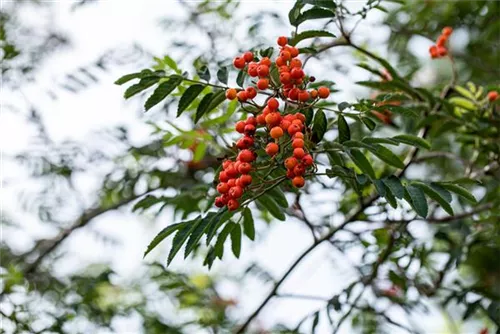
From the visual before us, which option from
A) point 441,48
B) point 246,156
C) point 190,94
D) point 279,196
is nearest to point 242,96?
point 246,156

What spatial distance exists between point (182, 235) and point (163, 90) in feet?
0.99

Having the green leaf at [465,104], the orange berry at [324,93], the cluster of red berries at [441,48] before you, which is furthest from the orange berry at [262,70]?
the cluster of red berries at [441,48]

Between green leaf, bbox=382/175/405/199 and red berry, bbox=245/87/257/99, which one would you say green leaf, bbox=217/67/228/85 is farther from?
green leaf, bbox=382/175/405/199

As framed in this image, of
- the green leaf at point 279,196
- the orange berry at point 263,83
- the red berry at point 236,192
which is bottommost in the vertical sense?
the red berry at point 236,192

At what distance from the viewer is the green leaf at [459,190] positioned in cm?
135

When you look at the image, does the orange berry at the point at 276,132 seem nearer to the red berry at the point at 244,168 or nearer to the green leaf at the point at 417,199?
the red berry at the point at 244,168

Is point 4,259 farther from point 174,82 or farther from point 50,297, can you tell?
point 174,82

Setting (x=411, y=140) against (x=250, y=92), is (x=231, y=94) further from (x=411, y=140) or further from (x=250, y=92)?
(x=411, y=140)

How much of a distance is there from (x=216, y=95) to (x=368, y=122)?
12.0 inches

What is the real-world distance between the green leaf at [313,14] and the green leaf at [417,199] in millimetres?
418

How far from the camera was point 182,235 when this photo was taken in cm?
135

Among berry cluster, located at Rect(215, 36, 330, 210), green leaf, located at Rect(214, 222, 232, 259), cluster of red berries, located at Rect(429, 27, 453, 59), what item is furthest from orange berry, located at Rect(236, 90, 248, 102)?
cluster of red berries, located at Rect(429, 27, 453, 59)

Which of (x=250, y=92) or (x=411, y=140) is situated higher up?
(x=411, y=140)

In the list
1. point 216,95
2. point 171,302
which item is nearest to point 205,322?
point 171,302
